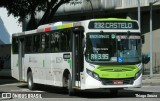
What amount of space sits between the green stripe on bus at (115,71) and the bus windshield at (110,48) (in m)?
0.24

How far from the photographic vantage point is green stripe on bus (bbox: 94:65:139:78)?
18.6 m

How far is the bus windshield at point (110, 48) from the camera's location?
18719 millimetres

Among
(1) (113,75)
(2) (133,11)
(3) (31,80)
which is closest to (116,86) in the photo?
(1) (113,75)

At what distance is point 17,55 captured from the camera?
2695cm

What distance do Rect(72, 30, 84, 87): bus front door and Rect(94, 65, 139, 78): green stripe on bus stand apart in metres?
1.02

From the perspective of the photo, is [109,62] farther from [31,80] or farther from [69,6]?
[69,6]

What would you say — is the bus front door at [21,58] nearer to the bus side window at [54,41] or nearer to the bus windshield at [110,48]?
the bus side window at [54,41]

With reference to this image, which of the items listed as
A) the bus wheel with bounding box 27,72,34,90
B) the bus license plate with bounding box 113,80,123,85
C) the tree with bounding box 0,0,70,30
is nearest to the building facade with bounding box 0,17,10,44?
the tree with bounding box 0,0,70,30

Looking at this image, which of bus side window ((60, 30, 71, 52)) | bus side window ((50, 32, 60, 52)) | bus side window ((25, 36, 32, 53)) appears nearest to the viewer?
bus side window ((60, 30, 71, 52))

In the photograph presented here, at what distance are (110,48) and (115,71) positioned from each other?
91 centimetres

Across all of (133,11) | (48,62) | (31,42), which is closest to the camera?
(48,62)

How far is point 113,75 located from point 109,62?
519mm

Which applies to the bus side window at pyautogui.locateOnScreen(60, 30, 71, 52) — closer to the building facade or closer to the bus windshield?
the bus windshield

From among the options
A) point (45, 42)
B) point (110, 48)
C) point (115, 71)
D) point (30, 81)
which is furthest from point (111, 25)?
point (30, 81)
